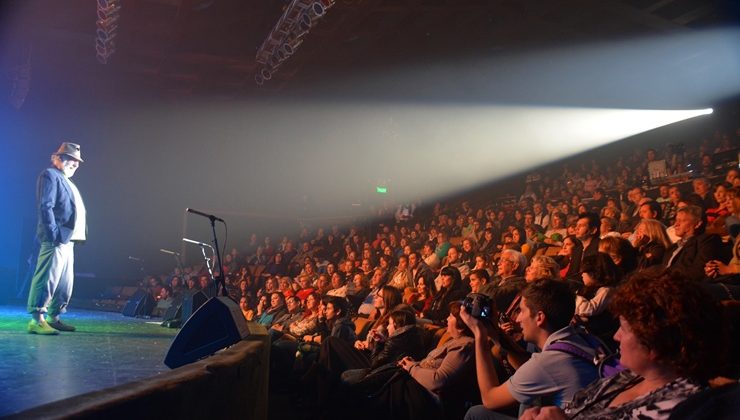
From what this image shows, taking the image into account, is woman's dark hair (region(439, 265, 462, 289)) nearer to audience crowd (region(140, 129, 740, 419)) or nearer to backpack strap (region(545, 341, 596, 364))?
audience crowd (region(140, 129, 740, 419))

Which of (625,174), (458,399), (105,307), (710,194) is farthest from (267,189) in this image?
(458,399)

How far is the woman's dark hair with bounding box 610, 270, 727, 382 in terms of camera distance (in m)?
1.38

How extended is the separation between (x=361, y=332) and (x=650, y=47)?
9.69 meters

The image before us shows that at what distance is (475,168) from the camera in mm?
15000

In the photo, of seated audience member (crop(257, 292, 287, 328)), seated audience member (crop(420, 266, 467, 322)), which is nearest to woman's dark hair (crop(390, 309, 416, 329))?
seated audience member (crop(420, 266, 467, 322))

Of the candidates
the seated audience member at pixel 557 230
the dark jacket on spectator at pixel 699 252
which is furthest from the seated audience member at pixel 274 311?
the dark jacket on spectator at pixel 699 252

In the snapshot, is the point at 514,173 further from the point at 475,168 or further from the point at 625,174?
the point at 625,174

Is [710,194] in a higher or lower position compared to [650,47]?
lower

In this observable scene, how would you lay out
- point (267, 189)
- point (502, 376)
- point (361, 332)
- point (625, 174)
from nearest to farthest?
point (502, 376)
point (361, 332)
point (625, 174)
point (267, 189)

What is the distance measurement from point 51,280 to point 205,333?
250 cm

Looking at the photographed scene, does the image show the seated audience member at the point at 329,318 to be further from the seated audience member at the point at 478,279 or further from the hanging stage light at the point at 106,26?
the hanging stage light at the point at 106,26

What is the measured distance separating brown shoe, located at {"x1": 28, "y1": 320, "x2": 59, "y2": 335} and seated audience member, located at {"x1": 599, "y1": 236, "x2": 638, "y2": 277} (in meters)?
4.65

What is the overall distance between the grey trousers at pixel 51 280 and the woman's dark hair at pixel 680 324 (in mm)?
4877

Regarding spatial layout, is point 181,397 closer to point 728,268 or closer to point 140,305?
point 728,268
